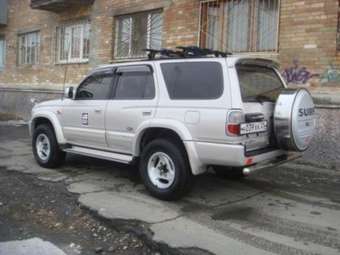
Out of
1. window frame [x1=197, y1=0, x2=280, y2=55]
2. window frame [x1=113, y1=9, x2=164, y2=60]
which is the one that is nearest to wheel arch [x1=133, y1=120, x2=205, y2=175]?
window frame [x1=197, y1=0, x2=280, y2=55]

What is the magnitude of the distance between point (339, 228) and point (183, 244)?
1.80m

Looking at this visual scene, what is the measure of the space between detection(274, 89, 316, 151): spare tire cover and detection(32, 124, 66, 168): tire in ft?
12.7

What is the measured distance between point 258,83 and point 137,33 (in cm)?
760

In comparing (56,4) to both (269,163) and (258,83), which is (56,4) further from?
(269,163)

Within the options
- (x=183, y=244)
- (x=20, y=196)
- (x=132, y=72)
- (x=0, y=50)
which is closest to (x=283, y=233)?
(x=183, y=244)

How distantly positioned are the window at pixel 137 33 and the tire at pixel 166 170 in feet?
21.7

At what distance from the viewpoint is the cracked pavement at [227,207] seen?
4.46 meters

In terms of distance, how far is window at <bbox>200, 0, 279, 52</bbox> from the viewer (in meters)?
9.44

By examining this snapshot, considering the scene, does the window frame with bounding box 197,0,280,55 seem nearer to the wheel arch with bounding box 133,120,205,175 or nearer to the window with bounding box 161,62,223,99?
the window with bounding box 161,62,223,99

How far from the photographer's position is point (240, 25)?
9977 millimetres

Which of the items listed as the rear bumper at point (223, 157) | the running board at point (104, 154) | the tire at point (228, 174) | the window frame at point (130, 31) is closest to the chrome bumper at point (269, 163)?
Answer: the rear bumper at point (223, 157)

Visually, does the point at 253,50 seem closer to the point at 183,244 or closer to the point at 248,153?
the point at 248,153

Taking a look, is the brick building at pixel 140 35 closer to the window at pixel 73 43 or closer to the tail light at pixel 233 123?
the window at pixel 73 43

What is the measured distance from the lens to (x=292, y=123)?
531 cm
